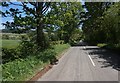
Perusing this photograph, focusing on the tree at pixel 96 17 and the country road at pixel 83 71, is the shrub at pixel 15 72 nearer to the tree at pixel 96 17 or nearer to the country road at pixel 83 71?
the country road at pixel 83 71

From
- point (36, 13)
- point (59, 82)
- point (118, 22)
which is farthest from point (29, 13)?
point (59, 82)

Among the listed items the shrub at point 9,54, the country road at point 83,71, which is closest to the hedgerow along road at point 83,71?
the country road at point 83,71

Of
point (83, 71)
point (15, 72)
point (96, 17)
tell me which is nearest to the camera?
point (15, 72)

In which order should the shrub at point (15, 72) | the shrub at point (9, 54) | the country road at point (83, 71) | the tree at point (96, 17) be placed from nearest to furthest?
the shrub at point (15, 72), the country road at point (83, 71), the shrub at point (9, 54), the tree at point (96, 17)

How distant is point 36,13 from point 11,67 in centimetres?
1364

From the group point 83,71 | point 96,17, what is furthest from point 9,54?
point 96,17

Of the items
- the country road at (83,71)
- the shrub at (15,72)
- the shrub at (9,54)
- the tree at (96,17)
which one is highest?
the tree at (96,17)

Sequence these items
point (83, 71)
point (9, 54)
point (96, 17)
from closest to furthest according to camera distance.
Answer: point (83, 71), point (9, 54), point (96, 17)

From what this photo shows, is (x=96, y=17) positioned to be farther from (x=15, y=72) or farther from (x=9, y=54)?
(x=15, y=72)

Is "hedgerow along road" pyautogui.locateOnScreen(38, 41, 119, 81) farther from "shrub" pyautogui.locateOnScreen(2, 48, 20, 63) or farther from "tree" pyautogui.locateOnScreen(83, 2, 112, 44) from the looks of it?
"tree" pyautogui.locateOnScreen(83, 2, 112, 44)

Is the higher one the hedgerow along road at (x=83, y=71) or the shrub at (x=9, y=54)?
the shrub at (x=9, y=54)

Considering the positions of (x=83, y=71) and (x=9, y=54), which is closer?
(x=83, y=71)

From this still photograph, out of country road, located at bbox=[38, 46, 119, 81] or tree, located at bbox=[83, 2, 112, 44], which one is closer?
country road, located at bbox=[38, 46, 119, 81]

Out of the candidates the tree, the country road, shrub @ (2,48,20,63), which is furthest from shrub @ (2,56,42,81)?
the tree
